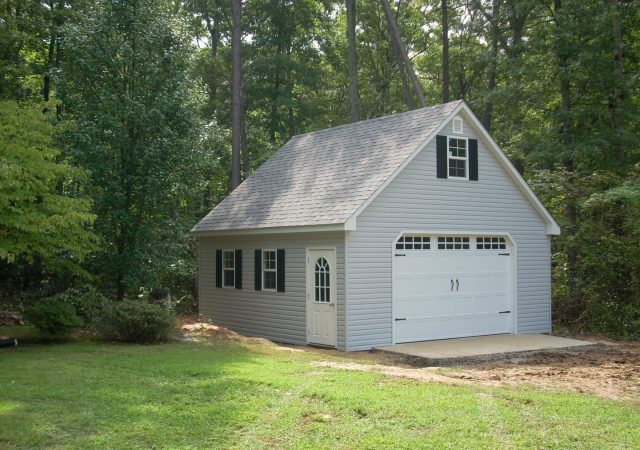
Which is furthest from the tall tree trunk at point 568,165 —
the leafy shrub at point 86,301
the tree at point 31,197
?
the tree at point 31,197

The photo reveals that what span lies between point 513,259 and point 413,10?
20.9 metres

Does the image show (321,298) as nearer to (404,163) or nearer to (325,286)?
(325,286)

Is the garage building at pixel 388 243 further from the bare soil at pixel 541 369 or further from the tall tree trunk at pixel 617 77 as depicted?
the tall tree trunk at pixel 617 77

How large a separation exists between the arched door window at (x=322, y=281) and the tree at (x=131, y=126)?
14.0 ft

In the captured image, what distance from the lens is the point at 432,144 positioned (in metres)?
16.2

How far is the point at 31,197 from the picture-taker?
12648mm

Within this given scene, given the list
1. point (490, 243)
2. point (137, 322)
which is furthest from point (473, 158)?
point (137, 322)

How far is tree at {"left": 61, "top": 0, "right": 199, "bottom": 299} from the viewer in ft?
54.4

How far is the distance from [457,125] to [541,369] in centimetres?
666

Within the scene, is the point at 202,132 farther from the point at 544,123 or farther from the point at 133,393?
the point at 544,123

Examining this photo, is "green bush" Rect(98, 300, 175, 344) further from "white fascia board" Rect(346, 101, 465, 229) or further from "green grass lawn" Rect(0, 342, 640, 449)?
"white fascia board" Rect(346, 101, 465, 229)

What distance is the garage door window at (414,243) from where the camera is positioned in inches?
617

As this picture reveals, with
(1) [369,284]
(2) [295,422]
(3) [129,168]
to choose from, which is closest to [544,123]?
(1) [369,284]

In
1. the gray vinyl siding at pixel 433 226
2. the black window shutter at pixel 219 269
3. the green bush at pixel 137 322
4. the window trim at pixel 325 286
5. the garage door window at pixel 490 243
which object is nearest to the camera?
the green bush at pixel 137 322
